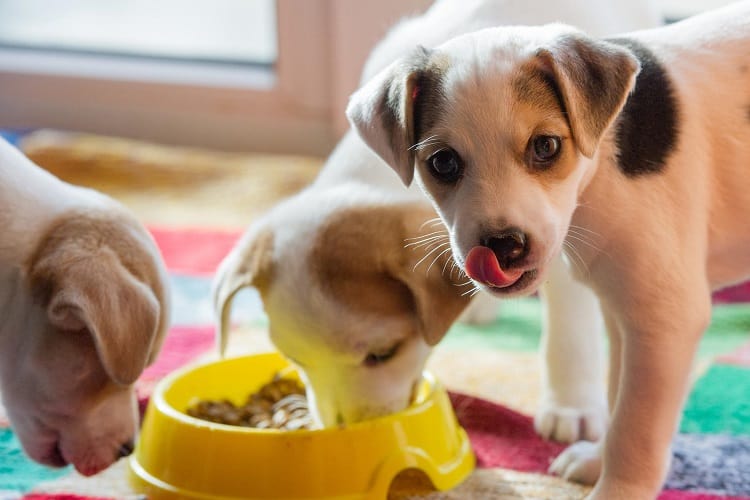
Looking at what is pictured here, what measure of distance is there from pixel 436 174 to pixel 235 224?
245 centimetres

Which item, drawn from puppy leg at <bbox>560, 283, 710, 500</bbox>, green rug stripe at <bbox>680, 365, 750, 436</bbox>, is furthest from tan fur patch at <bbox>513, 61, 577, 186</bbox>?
green rug stripe at <bbox>680, 365, 750, 436</bbox>

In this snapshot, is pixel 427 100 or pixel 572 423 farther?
pixel 572 423

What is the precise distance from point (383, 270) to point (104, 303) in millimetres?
574

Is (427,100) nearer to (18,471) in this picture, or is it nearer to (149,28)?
(18,471)

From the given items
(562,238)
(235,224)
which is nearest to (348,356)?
(562,238)

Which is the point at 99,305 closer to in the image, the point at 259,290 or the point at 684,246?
the point at 259,290

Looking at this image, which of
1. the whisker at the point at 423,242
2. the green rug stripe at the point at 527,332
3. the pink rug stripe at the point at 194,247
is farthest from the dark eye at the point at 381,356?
the pink rug stripe at the point at 194,247

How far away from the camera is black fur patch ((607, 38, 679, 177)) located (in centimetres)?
210

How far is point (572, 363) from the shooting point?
276cm

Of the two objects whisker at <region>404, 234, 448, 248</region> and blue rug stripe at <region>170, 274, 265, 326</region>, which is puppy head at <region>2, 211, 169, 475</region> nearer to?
whisker at <region>404, 234, 448, 248</region>

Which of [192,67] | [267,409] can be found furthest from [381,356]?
[192,67]

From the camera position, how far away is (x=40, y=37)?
5.60 meters

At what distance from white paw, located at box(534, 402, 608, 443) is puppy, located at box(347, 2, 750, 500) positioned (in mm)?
493

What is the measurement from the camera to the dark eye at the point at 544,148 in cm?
195
